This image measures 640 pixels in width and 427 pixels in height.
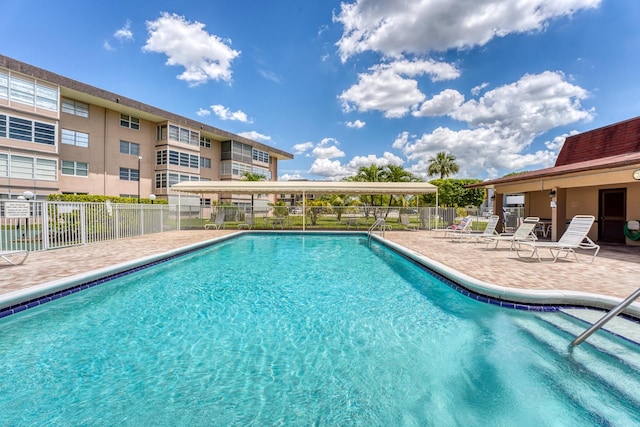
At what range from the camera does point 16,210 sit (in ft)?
25.2

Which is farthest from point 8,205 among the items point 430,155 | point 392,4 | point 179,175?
point 430,155

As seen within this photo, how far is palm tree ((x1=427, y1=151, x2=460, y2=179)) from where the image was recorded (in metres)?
40.6

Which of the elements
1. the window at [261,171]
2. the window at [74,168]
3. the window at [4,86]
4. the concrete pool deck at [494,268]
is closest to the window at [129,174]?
the window at [74,168]

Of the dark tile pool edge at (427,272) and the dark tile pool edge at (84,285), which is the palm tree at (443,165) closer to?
the dark tile pool edge at (427,272)

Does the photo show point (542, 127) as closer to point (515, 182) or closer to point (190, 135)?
point (515, 182)

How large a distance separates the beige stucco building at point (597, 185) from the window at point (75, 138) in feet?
86.9

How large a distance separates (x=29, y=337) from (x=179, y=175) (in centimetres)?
2544

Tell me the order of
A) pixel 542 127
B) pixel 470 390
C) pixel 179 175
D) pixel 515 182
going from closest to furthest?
pixel 470 390
pixel 515 182
pixel 542 127
pixel 179 175

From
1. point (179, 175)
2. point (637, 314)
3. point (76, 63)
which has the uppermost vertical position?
point (76, 63)

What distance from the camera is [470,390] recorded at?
9.22 ft

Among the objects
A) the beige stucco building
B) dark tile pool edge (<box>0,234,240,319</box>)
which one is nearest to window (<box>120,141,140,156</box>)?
dark tile pool edge (<box>0,234,240,319</box>)

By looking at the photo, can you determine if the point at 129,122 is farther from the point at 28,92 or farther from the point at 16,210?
the point at 16,210

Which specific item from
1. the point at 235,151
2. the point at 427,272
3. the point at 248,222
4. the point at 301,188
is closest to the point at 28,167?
the point at 248,222

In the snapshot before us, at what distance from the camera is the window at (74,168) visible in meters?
20.4
